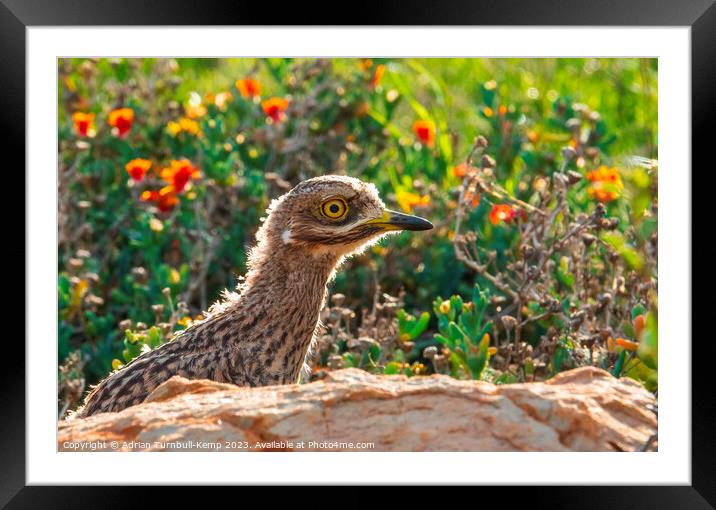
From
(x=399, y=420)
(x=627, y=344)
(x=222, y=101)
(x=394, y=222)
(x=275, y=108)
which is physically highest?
(x=222, y=101)

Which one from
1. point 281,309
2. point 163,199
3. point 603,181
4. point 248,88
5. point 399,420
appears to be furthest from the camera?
point 248,88

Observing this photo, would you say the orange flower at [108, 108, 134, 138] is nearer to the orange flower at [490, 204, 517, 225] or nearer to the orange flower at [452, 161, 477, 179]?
the orange flower at [452, 161, 477, 179]

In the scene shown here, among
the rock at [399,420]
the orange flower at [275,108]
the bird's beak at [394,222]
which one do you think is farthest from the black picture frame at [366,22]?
the orange flower at [275,108]

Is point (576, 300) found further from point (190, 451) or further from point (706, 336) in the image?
point (190, 451)

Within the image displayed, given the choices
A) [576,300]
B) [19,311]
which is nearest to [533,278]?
[576,300]

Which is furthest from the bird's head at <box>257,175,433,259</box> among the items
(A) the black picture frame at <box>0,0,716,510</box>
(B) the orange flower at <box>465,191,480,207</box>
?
(A) the black picture frame at <box>0,0,716,510</box>

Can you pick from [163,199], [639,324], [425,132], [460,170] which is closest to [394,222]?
[639,324]

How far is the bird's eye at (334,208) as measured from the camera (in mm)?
5551

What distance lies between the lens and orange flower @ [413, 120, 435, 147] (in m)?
7.90

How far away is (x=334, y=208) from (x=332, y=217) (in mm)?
42

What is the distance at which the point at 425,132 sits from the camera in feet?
25.9

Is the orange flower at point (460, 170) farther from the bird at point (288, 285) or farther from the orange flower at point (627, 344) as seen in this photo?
the orange flower at point (627, 344)

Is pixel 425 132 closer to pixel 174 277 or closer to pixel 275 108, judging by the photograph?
pixel 275 108

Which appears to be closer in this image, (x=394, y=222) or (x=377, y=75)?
(x=394, y=222)
